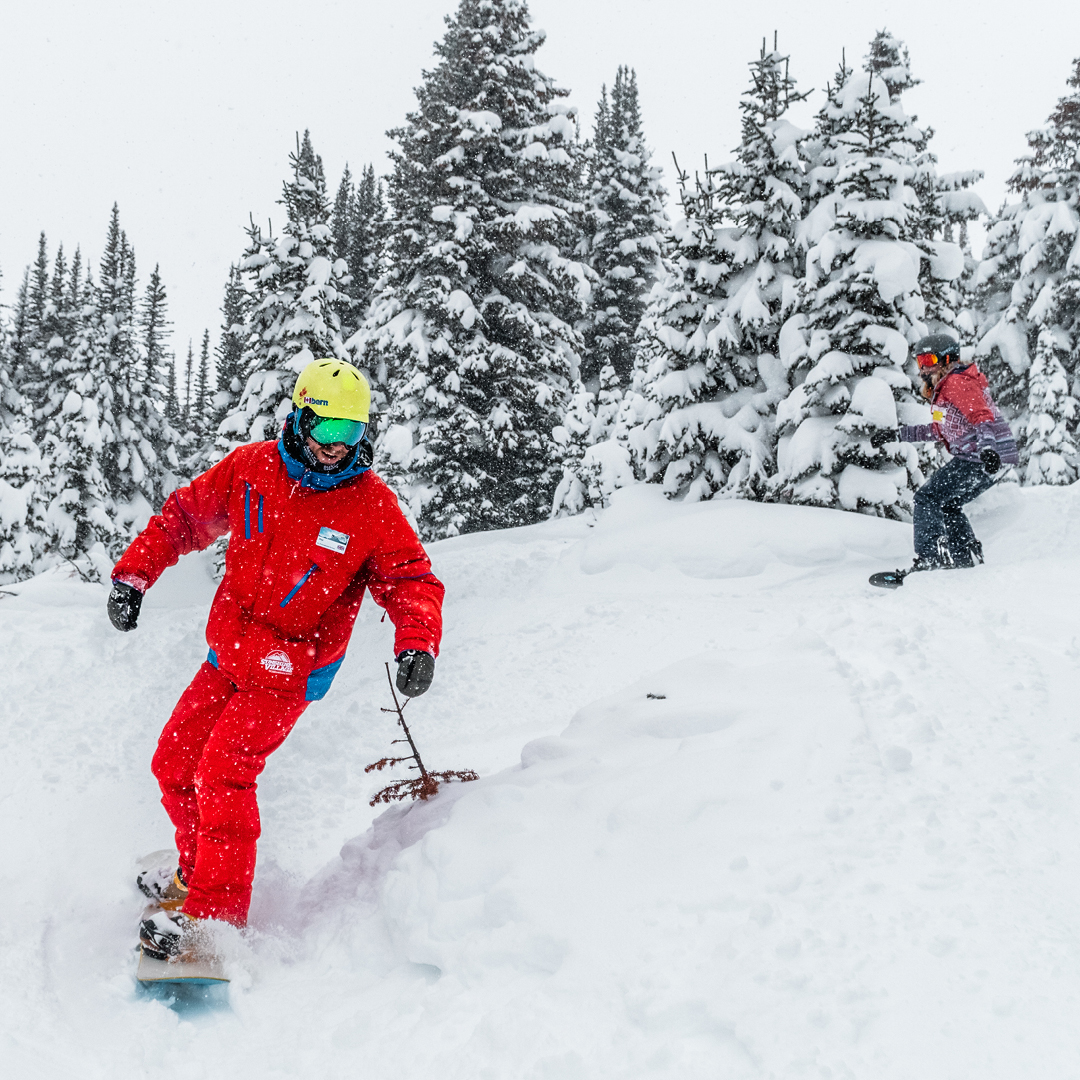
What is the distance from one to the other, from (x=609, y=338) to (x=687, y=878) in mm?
23012

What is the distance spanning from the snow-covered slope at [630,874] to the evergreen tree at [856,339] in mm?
3947

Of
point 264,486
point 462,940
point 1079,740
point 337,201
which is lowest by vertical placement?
point 462,940

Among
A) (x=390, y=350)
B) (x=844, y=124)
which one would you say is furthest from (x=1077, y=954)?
(x=390, y=350)

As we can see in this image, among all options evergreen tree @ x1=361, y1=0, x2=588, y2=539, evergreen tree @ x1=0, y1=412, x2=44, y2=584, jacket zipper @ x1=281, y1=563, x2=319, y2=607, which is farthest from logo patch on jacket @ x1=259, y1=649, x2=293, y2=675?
evergreen tree @ x1=0, y1=412, x2=44, y2=584

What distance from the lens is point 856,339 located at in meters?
9.62

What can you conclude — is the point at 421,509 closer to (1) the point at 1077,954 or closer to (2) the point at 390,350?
(2) the point at 390,350

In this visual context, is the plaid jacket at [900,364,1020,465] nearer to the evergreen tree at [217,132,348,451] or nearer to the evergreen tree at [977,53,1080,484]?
the evergreen tree at [217,132,348,451]

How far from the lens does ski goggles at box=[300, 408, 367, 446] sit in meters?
3.42

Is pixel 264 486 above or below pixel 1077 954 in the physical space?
above

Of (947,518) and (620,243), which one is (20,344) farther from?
(947,518)

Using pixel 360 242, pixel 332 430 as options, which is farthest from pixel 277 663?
pixel 360 242

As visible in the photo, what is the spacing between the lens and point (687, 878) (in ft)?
8.80

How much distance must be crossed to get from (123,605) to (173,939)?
1.42 m

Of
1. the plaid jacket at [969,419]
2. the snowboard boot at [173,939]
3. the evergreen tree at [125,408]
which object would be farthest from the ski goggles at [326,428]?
the evergreen tree at [125,408]
